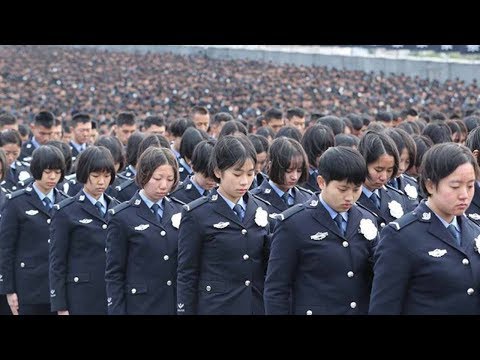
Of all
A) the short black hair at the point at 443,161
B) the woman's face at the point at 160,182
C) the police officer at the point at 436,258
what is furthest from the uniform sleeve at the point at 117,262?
the short black hair at the point at 443,161

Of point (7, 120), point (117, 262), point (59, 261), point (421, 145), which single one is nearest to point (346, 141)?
point (421, 145)

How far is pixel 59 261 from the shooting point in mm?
7016

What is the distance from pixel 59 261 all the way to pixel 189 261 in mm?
1606

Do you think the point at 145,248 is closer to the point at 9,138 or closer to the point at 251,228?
the point at 251,228

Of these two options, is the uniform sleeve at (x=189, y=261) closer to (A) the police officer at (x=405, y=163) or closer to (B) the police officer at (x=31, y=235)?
(A) the police officer at (x=405, y=163)

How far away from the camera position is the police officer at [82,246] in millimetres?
7059

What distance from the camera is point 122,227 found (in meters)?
6.33

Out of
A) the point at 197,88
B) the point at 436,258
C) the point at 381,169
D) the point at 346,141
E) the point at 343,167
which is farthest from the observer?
the point at 197,88

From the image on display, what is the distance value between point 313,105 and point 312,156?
2230 centimetres

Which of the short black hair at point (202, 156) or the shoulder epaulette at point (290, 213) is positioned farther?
the short black hair at point (202, 156)

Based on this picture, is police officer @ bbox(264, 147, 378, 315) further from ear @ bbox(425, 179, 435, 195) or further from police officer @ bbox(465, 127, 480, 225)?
police officer @ bbox(465, 127, 480, 225)

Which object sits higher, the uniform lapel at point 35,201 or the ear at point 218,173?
the ear at point 218,173

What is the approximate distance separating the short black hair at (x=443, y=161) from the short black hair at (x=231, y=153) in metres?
1.36

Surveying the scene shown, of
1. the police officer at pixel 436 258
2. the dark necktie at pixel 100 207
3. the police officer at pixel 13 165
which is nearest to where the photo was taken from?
the police officer at pixel 436 258
